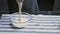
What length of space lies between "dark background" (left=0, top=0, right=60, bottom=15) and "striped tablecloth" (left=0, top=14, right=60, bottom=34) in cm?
8

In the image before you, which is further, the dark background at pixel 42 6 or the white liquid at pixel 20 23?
the dark background at pixel 42 6

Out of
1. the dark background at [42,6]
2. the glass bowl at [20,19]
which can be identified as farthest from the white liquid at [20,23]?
the dark background at [42,6]

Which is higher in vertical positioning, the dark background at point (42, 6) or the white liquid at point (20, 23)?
the dark background at point (42, 6)

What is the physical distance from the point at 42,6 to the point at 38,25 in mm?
231

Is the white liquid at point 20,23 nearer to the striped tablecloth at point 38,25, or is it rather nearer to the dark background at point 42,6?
the striped tablecloth at point 38,25

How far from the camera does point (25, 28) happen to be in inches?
34.4

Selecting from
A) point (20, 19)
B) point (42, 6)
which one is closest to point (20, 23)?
point (20, 19)

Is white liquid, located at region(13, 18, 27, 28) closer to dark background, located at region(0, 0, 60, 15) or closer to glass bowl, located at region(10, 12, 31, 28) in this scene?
glass bowl, located at region(10, 12, 31, 28)

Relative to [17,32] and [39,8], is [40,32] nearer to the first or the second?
[17,32]

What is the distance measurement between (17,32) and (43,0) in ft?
1.22

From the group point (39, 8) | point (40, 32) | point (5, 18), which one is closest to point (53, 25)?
point (40, 32)

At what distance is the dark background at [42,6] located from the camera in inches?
41.4

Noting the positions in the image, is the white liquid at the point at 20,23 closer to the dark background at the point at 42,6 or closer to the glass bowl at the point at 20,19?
the glass bowl at the point at 20,19

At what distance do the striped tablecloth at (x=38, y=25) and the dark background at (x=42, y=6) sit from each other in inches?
3.1
